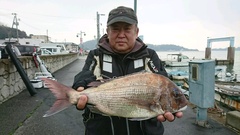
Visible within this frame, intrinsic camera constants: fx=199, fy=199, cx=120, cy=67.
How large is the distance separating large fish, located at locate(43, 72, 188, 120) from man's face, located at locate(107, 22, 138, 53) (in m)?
0.47

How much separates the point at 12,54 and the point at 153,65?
7.13 m

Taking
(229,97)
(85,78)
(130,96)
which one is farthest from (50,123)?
(229,97)

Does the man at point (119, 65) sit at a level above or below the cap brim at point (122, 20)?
below

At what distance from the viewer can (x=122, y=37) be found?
8.45ft

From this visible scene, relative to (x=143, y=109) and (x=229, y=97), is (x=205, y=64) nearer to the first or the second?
(x=143, y=109)

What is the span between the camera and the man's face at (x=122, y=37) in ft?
8.50

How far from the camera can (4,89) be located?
7.16m

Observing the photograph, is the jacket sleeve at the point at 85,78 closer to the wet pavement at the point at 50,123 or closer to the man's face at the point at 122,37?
the man's face at the point at 122,37

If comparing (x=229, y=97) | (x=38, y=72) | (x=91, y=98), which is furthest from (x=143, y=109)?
(x=38, y=72)

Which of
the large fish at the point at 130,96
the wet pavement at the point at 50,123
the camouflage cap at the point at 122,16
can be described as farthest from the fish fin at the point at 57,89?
the wet pavement at the point at 50,123

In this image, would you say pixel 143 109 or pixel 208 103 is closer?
pixel 143 109

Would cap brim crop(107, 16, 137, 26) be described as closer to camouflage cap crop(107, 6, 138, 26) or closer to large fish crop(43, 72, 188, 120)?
camouflage cap crop(107, 6, 138, 26)

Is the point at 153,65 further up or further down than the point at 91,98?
further up

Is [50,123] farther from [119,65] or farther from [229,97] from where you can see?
[229,97]
